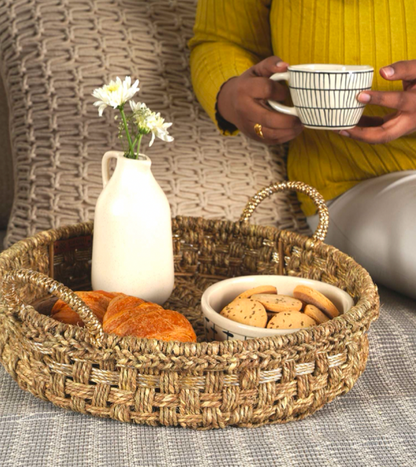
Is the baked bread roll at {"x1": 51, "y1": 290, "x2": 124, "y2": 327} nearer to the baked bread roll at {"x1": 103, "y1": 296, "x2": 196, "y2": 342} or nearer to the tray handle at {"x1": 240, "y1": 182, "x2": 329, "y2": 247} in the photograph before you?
the baked bread roll at {"x1": 103, "y1": 296, "x2": 196, "y2": 342}

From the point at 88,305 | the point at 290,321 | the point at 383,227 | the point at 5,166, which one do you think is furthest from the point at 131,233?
the point at 5,166

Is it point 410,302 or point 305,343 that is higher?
point 305,343

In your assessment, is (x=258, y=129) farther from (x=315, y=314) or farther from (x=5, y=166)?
(x=5, y=166)

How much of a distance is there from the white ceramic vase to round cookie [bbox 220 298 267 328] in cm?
14

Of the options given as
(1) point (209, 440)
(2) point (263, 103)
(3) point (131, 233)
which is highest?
(2) point (263, 103)

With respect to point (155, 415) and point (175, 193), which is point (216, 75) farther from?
point (155, 415)

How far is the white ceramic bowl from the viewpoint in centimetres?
59

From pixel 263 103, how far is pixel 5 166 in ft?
1.91

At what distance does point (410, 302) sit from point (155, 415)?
0.55m

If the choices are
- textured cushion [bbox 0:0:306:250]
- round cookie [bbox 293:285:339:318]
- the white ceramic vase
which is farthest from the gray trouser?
the white ceramic vase

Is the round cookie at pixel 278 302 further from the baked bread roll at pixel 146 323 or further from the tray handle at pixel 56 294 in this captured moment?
the tray handle at pixel 56 294

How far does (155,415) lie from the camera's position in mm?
533

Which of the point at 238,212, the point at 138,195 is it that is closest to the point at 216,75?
the point at 238,212

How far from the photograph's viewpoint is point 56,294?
54 centimetres
